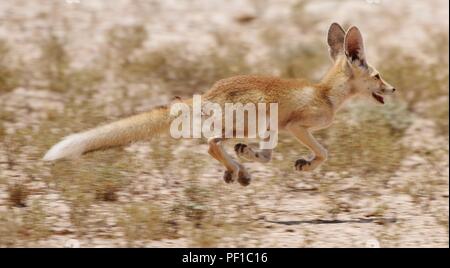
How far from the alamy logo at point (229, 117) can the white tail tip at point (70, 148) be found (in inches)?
27.3

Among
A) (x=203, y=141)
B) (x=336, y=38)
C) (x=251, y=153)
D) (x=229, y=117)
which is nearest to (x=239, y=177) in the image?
(x=251, y=153)

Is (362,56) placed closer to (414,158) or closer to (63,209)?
(414,158)

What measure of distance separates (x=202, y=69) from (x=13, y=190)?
4.32 meters

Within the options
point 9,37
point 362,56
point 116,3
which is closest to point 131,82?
point 9,37

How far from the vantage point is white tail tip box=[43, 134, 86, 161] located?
678 centimetres

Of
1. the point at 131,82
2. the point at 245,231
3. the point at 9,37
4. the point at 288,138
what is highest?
the point at 9,37

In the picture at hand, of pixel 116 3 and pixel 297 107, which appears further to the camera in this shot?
pixel 116 3

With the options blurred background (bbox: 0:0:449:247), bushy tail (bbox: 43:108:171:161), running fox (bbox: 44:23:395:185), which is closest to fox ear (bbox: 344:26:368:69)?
running fox (bbox: 44:23:395:185)

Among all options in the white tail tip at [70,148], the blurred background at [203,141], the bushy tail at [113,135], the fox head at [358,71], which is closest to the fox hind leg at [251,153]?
the blurred background at [203,141]

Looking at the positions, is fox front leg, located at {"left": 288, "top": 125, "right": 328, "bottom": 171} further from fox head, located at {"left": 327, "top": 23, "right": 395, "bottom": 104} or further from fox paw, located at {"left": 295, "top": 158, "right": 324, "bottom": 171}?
fox head, located at {"left": 327, "top": 23, "right": 395, "bottom": 104}

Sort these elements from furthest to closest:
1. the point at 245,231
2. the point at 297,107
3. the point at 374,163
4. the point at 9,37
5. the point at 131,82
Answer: the point at 9,37, the point at 131,82, the point at 374,163, the point at 297,107, the point at 245,231

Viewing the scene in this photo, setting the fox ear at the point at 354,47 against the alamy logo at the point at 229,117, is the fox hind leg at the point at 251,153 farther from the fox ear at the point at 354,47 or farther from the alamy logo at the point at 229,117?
Answer: the fox ear at the point at 354,47

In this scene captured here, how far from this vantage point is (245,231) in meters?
6.77

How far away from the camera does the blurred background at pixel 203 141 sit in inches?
270
